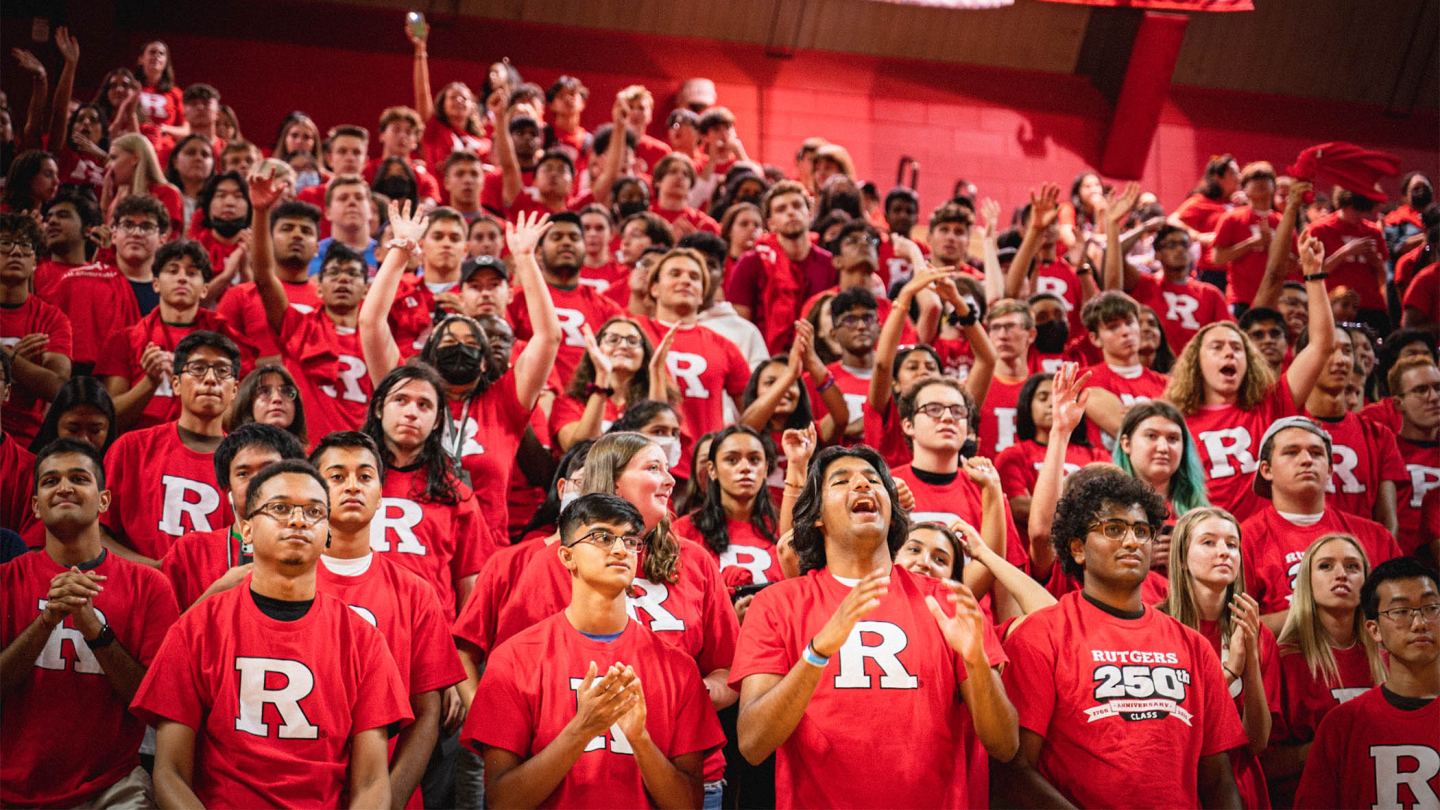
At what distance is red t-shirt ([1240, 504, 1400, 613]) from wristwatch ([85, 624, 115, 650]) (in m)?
3.88

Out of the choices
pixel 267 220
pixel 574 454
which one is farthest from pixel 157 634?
pixel 267 220

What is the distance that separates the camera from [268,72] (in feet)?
39.7

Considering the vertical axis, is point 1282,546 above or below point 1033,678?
above

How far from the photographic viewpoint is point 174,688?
3.10 m

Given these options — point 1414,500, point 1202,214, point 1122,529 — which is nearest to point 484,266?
point 1122,529

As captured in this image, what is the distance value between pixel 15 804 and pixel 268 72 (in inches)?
395

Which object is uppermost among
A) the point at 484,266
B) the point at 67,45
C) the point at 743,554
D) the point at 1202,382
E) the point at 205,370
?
the point at 67,45

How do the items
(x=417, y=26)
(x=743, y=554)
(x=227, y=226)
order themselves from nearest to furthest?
(x=743, y=554), (x=227, y=226), (x=417, y=26)

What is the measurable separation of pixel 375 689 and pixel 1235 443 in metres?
3.93

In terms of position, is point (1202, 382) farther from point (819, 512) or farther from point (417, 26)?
point (417, 26)

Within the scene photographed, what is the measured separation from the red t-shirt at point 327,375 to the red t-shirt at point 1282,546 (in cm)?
365

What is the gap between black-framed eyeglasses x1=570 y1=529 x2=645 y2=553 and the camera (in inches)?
131

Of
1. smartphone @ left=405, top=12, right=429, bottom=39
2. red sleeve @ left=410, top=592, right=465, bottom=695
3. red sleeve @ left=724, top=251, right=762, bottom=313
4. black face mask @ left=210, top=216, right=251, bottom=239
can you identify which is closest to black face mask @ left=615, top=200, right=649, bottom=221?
red sleeve @ left=724, top=251, right=762, bottom=313

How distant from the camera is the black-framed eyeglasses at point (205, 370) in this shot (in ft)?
15.1
